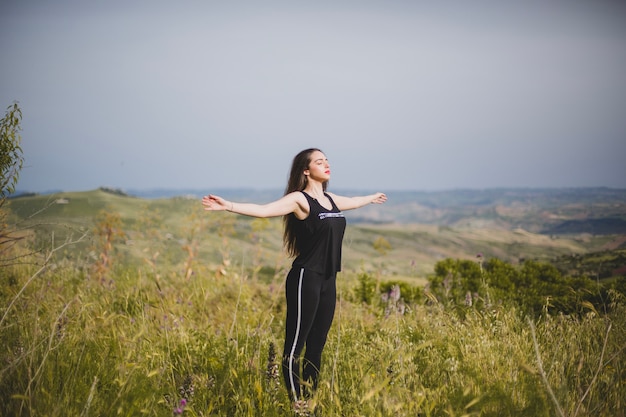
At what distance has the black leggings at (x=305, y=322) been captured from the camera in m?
3.31

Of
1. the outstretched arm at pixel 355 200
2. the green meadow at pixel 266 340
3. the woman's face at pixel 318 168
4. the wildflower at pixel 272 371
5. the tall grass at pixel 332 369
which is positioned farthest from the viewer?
the outstretched arm at pixel 355 200

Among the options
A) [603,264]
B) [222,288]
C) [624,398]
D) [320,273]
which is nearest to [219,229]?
[222,288]

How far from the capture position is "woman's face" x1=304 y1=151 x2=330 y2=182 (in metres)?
3.67

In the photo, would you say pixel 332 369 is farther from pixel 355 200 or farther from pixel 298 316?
pixel 355 200

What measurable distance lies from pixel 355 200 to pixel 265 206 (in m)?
1.18

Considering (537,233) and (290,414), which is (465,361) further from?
(537,233)

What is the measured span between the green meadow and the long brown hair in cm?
53

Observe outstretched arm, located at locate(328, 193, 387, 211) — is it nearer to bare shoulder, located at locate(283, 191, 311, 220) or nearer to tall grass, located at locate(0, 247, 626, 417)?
bare shoulder, located at locate(283, 191, 311, 220)

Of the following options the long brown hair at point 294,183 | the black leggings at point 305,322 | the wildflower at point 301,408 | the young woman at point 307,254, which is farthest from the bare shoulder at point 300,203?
the wildflower at point 301,408

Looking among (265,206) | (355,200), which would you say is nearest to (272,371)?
(265,206)

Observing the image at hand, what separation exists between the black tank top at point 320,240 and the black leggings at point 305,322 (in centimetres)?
8

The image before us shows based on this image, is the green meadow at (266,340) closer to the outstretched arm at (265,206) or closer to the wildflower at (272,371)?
the wildflower at (272,371)

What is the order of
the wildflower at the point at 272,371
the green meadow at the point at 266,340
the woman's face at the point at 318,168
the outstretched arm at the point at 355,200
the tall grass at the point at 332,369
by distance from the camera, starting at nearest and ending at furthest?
the tall grass at the point at 332,369 → the green meadow at the point at 266,340 → the wildflower at the point at 272,371 → the woman's face at the point at 318,168 → the outstretched arm at the point at 355,200

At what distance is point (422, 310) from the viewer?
5.25 metres
